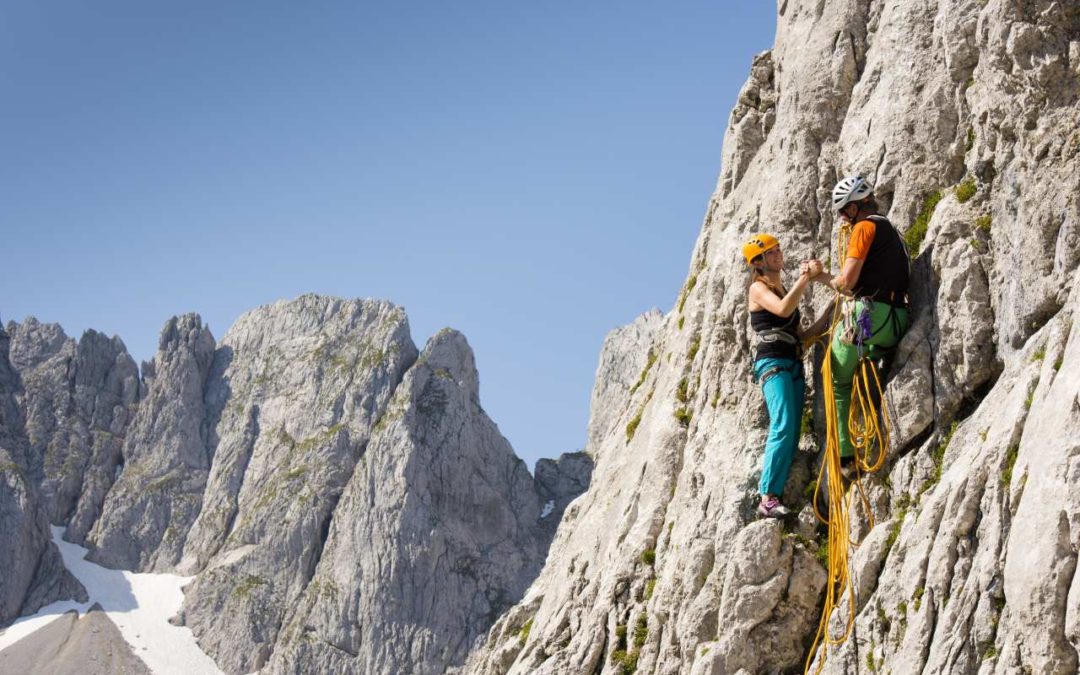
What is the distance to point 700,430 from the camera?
18703 mm

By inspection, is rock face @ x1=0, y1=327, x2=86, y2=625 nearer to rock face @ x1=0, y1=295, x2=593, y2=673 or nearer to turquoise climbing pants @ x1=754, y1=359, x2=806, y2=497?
rock face @ x1=0, y1=295, x2=593, y2=673

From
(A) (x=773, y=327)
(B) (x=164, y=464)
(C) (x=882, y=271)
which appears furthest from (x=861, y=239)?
(B) (x=164, y=464)

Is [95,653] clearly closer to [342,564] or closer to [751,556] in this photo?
[342,564]

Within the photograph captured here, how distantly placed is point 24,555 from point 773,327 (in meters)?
151

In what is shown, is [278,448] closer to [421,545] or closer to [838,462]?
[421,545]

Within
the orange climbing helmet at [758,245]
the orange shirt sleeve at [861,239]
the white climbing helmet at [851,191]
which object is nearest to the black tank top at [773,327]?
the orange climbing helmet at [758,245]

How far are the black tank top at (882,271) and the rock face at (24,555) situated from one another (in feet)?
491

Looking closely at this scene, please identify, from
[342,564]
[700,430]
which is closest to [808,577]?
[700,430]

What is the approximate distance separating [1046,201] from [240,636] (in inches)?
5543

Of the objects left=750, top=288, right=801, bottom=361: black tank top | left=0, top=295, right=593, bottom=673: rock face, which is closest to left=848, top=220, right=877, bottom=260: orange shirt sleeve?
left=750, top=288, right=801, bottom=361: black tank top

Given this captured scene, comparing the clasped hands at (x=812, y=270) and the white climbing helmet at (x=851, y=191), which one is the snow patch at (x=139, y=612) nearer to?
the clasped hands at (x=812, y=270)

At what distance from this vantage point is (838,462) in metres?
15.6

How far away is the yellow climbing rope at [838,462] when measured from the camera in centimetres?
1502

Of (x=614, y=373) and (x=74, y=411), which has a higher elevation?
(x=614, y=373)
